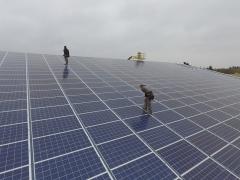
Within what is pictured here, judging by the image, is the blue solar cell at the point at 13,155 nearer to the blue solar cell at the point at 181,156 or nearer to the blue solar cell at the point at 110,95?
the blue solar cell at the point at 181,156

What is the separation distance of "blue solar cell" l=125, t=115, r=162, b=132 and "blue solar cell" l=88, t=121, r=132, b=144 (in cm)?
52

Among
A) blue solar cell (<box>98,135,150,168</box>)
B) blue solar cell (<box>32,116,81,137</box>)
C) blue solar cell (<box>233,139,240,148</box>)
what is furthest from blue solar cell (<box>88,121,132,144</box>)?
blue solar cell (<box>233,139,240,148</box>)

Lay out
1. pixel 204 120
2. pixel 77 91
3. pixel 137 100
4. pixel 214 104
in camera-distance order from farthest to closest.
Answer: pixel 214 104, pixel 137 100, pixel 77 91, pixel 204 120

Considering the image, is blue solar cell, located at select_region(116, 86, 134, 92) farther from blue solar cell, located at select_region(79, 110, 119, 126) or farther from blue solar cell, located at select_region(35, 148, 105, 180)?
blue solar cell, located at select_region(35, 148, 105, 180)

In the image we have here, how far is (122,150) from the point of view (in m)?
8.40

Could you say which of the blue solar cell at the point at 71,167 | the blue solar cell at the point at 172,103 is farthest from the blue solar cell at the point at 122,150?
the blue solar cell at the point at 172,103

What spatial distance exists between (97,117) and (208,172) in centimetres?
567

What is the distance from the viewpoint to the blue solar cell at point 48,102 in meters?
11.2

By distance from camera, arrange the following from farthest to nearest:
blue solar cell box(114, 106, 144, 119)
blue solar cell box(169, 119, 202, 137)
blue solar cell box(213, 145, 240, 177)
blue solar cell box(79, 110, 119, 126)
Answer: blue solar cell box(114, 106, 144, 119) < blue solar cell box(169, 119, 202, 137) < blue solar cell box(79, 110, 119, 126) < blue solar cell box(213, 145, 240, 177)

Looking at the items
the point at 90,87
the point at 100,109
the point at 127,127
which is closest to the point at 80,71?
the point at 90,87

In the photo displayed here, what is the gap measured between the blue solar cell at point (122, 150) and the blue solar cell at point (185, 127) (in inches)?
109

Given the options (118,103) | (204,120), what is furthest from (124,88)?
(204,120)

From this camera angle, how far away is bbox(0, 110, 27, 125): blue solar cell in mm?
9209

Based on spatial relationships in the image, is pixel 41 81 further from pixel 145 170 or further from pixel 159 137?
pixel 145 170
